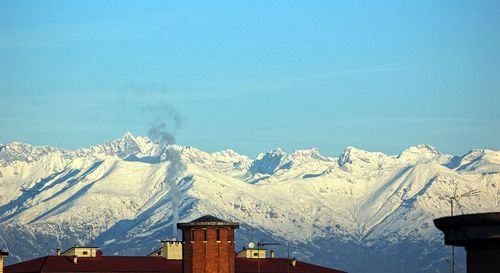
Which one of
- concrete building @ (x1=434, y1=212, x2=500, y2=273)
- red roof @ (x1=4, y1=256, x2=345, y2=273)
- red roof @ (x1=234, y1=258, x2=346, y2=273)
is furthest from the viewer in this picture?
red roof @ (x1=234, y1=258, x2=346, y2=273)

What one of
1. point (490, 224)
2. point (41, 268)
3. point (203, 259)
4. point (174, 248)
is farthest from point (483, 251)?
point (174, 248)

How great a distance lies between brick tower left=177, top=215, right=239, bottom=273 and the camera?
6398 inches

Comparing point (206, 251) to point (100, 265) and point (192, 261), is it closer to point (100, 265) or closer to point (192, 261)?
point (192, 261)

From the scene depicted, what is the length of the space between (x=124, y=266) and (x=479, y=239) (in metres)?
174

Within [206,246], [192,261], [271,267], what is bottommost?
[192,261]

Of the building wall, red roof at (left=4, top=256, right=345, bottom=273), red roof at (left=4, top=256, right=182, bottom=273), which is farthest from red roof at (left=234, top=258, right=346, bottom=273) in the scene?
the building wall

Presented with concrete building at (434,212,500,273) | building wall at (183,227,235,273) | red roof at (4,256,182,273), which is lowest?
concrete building at (434,212,500,273)

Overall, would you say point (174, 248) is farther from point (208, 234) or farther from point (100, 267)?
point (208, 234)

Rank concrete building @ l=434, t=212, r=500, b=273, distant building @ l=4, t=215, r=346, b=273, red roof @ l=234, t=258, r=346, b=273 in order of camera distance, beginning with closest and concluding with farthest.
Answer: concrete building @ l=434, t=212, r=500, b=273
distant building @ l=4, t=215, r=346, b=273
red roof @ l=234, t=258, r=346, b=273

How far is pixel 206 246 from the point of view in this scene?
163 m

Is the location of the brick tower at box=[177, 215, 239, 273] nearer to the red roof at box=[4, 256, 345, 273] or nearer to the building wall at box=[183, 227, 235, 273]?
the building wall at box=[183, 227, 235, 273]

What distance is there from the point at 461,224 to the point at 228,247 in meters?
147

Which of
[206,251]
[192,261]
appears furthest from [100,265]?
[206,251]

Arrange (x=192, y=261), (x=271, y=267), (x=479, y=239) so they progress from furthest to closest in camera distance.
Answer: (x=271, y=267) < (x=192, y=261) < (x=479, y=239)
